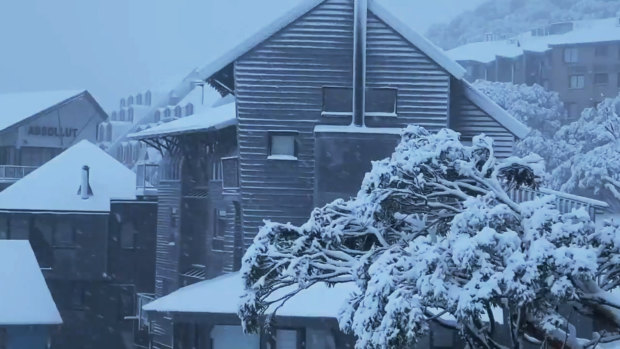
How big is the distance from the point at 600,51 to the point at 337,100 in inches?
1653

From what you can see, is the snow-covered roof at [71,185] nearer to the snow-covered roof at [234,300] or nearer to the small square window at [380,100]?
the snow-covered roof at [234,300]

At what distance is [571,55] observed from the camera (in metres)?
65.4

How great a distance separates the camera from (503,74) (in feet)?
230

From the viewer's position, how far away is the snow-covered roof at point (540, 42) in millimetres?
65312

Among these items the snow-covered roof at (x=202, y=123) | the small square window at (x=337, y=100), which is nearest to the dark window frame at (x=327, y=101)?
the small square window at (x=337, y=100)

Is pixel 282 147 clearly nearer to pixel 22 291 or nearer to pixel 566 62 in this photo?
pixel 22 291

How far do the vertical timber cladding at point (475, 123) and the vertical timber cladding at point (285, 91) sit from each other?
3329 mm

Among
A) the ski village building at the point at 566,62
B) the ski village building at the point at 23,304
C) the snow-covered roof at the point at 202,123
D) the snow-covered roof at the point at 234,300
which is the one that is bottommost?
the ski village building at the point at 23,304

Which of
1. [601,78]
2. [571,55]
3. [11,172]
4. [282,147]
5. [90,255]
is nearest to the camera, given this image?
[282,147]

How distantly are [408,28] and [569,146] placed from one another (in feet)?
90.5

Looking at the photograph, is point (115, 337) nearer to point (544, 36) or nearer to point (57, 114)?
point (57, 114)

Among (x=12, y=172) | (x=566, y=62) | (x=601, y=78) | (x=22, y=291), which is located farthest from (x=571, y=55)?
(x=22, y=291)

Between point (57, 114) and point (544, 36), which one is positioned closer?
point (57, 114)

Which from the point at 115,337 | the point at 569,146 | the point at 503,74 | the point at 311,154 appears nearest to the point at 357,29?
the point at 311,154
